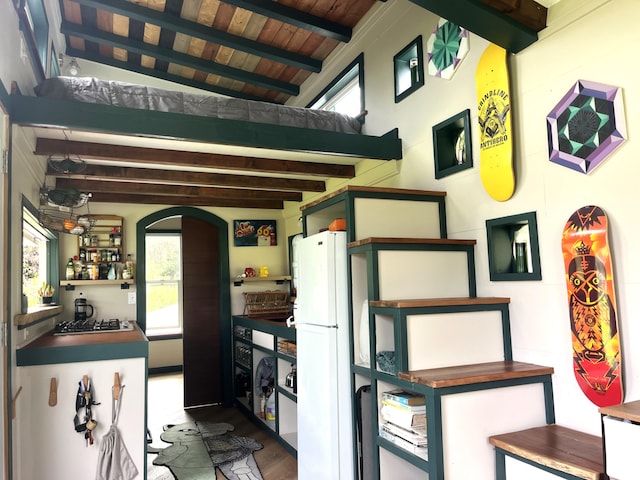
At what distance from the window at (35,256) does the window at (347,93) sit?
9.21 ft

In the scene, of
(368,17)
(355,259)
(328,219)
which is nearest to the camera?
(355,259)

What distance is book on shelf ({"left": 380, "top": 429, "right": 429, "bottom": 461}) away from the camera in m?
2.22

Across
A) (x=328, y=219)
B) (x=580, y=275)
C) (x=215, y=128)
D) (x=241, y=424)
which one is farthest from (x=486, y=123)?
(x=241, y=424)

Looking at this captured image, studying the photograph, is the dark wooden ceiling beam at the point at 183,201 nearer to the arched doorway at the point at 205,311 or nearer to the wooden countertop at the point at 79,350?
the arched doorway at the point at 205,311

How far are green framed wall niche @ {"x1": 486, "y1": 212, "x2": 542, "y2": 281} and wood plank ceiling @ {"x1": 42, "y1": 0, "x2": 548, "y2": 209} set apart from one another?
1.77 meters

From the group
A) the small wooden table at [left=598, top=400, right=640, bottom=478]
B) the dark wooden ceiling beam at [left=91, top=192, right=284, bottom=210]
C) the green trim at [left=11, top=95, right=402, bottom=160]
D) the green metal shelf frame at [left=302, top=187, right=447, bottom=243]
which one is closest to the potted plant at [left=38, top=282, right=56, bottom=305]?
the dark wooden ceiling beam at [left=91, top=192, right=284, bottom=210]

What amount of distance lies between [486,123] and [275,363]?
270 cm

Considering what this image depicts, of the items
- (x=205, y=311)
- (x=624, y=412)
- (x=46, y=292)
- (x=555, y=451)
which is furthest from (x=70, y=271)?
(x=624, y=412)

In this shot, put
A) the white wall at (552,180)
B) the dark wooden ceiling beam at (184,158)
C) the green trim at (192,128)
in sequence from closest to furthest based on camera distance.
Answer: the white wall at (552,180)
the green trim at (192,128)
the dark wooden ceiling beam at (184,158)

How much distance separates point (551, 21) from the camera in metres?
2.38

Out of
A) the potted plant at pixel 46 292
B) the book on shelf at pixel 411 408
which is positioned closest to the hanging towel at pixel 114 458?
the book on shelf at pixel 411 408

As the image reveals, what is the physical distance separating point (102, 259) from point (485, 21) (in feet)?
14.8

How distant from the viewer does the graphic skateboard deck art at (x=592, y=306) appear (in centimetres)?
203

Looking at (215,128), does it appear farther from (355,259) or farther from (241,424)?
(241,424)
